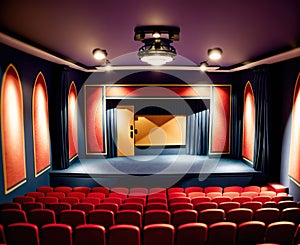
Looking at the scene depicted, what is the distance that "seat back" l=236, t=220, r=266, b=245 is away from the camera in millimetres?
3977

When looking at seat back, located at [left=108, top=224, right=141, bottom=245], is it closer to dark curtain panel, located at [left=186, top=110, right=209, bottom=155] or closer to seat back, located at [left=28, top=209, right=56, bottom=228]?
seat back, located at [left=28, top=209, right=56, bottom=228]

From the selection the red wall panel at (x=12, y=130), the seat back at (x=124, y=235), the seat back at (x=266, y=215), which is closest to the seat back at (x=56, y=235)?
the seat back at (x=124, y=235)

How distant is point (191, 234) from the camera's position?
397 cm

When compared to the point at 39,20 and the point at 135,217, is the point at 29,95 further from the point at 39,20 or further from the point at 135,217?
the point at 135,217

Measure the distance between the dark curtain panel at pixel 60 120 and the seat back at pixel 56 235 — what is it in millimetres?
5336

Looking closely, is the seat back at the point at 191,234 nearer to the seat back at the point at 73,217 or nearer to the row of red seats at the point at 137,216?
the row of red seats at the point at 137,216

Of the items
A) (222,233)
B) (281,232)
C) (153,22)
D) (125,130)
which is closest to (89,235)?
(222,233)

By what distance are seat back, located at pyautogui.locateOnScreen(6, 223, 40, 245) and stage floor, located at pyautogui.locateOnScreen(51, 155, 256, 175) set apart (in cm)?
505

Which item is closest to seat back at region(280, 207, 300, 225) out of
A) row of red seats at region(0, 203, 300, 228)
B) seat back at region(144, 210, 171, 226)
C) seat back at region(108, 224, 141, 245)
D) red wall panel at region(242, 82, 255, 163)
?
row of red seats at region(0, 203, 300, 228)

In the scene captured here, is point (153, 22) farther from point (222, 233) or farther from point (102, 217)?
point (222, 233)

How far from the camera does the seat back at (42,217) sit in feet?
14.9

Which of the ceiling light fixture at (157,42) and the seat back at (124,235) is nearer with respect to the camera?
the seat back at (124,235)

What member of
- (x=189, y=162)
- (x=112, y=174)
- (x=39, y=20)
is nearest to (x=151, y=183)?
(x=112, y=174)

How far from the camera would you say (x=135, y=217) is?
4609mm
